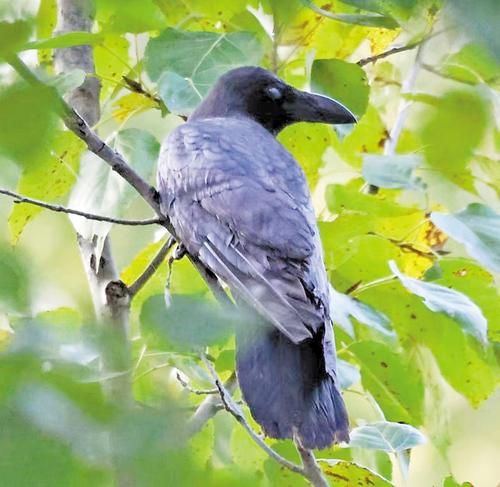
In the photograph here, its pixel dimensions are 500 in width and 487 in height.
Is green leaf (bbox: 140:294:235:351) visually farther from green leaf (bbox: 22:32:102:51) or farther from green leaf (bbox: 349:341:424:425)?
green leaf (bbox: 349:341:424:425)

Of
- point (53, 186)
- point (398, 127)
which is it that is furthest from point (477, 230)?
point (53, 186)

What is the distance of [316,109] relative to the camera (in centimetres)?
217

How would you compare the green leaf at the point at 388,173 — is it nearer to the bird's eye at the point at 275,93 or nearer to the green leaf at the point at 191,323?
the bird's eye at the point at 275,93

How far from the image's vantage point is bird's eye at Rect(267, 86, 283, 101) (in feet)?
7.68

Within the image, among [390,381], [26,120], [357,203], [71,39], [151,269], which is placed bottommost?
[390,381]

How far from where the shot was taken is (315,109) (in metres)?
2.18

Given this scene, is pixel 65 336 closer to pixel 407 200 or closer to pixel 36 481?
pixel 36 481

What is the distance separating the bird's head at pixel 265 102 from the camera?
2.17 m

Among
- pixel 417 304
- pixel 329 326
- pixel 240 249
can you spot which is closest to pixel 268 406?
pixel 329 326

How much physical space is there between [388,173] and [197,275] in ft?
1.44

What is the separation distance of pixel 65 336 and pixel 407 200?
2.27 m

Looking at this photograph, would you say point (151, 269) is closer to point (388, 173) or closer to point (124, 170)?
point (124, 170)

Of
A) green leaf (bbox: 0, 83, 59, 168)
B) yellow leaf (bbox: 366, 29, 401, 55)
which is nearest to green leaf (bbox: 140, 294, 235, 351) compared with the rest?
green leaf (bbox: 0, 83, 59, 168)

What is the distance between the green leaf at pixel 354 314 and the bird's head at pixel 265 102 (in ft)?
1.34
